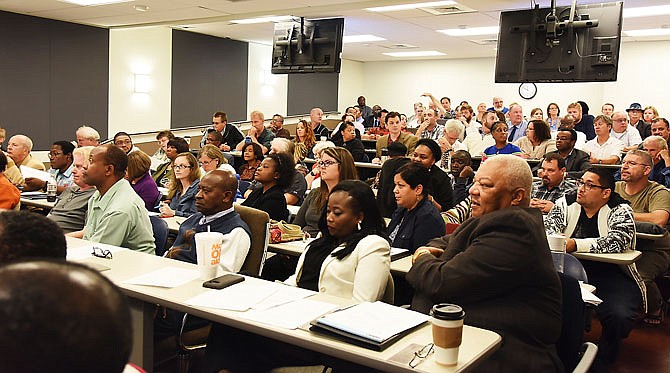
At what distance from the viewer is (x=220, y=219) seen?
130 inches

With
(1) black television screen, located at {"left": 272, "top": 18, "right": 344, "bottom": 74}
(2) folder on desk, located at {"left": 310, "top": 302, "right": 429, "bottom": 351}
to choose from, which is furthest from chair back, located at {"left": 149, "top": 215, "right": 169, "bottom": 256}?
(1) black television screen, located at {"left": 272, "top": 18, "right": 344, "bottom": 74}

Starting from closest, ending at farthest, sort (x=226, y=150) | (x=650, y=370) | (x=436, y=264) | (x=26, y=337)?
1. (x=26, y=337)
2. (x=436, y=264)
3. (x=650, y=370)
4. (x=226, y=150)

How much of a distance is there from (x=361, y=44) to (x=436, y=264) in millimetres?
10797

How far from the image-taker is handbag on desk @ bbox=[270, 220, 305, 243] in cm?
385

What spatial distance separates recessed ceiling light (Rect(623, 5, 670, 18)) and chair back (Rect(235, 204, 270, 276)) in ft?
21.6

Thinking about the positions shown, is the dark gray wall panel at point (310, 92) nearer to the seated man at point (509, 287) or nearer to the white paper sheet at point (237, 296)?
the white paper sheet at point (237, 296)

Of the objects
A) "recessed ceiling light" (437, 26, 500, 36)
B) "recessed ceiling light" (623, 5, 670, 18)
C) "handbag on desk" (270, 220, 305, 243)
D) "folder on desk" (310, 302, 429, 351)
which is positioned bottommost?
"handbag on desk" (270, 220, 305, 243)

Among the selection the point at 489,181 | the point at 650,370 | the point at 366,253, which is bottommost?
the point at 650,370

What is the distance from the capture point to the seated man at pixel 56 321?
64 centimetres

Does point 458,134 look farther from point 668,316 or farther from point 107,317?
point 107,317

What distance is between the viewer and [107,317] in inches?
26.7

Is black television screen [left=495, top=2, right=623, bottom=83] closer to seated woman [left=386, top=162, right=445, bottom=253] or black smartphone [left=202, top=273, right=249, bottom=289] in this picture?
seated woman [left=386, top=162, right=445, bottom=253]

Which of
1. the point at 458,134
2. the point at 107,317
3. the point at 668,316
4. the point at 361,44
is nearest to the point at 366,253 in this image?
the point at 107,317

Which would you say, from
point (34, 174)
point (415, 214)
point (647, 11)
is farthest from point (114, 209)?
point (647, 11)
